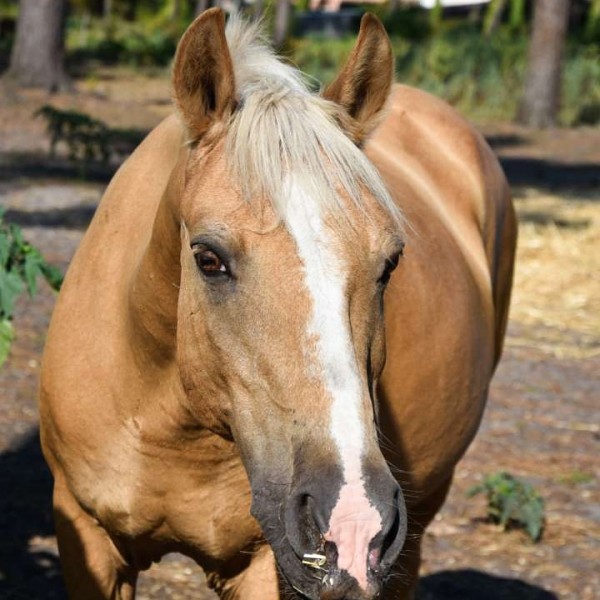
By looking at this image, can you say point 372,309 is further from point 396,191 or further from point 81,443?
point 396,191

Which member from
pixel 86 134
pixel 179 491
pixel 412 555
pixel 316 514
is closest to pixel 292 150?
pixel 316 514

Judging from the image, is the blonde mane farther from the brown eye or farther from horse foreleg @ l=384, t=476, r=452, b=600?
horse foreleg @ l=384, t=476, r=452, b=600

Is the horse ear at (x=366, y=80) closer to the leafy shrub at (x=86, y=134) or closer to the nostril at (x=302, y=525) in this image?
the nostril at (x=302, y=525)

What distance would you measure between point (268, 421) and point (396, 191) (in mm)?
1631

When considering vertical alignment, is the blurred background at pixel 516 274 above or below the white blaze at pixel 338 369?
below

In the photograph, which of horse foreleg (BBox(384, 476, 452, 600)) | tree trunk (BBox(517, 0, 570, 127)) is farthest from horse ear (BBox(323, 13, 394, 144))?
tree trunk (BBox(517, 0, 570, 127))

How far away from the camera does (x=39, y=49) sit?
17312 millimetres

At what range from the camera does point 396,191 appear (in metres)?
3.85

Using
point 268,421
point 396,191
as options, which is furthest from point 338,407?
point 396,191

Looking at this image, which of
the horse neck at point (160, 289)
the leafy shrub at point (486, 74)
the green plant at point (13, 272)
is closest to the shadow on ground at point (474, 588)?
the green plant at point (13, 272)

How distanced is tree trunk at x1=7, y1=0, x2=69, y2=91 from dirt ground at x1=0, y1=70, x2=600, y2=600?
14.7ft

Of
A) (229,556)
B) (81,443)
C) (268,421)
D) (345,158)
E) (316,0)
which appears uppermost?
(345,158)

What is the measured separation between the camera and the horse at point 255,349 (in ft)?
7.35

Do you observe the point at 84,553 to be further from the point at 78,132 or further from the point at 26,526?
the point at 78,132
